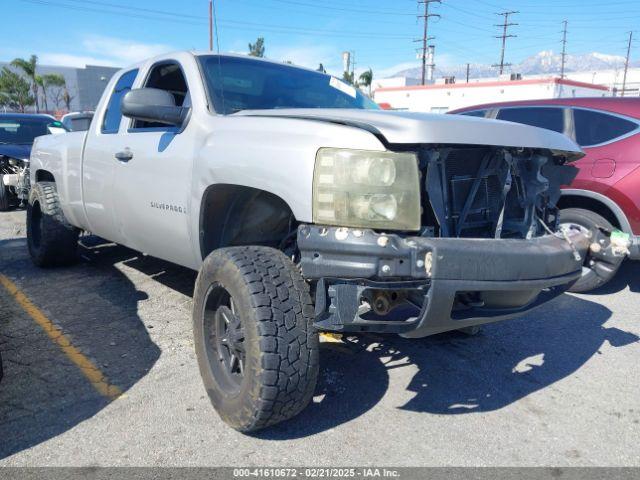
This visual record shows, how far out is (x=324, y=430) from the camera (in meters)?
2.79

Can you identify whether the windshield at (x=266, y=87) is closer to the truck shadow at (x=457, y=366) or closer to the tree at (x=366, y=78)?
the truck shadow at (x=457, y=366)

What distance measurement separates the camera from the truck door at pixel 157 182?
3287mm

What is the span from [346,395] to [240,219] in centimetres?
118

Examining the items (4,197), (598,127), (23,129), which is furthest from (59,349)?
(23,129)

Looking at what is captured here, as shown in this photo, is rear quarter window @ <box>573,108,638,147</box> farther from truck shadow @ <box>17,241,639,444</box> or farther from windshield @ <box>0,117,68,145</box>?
windshield @ <box>0,117,68,145</box>

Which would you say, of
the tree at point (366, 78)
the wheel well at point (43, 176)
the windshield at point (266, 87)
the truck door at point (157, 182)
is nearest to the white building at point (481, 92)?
the tree at point (366, 78)

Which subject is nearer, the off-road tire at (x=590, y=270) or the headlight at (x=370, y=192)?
the headlight at (x=370, y=192)

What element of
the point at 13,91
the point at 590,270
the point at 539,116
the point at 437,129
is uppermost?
the point at 13,91

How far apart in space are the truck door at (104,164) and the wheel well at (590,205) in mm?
4147

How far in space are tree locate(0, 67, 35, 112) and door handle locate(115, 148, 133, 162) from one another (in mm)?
53356

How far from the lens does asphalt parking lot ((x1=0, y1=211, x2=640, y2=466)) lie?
103 inches

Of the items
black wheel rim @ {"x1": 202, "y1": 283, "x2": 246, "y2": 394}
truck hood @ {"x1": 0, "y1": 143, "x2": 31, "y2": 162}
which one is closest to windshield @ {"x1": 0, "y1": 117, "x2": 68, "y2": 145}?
truck hood @ {"x1": 0, "y1": 143, "x2": 31, "y2": 162}

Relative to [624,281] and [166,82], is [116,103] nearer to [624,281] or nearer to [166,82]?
[166,82]

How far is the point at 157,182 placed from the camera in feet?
11.5
